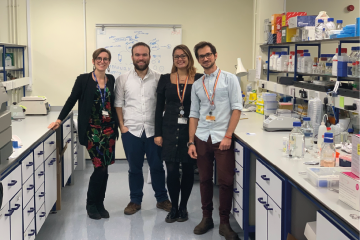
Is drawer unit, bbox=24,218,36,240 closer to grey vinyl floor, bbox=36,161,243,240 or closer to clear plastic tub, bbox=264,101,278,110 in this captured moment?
grey vinyl floor, bbox=36,161,243,240

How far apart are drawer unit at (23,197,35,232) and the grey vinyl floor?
0.39m

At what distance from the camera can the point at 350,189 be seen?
1.52 meters

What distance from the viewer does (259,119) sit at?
3.89 metres

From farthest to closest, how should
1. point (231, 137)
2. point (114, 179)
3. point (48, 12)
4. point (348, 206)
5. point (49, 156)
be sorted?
1. point (48, 12)
2. point (114, 179)
3. point (49, 156)
4. point (231, 137)
5. point (348, 206)

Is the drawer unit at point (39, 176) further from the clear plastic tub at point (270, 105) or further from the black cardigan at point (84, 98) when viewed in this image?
the clear plastic tub at point (270, 105)

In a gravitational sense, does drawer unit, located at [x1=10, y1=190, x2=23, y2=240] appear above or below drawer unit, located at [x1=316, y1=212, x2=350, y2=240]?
below

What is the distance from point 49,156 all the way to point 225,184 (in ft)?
4.82

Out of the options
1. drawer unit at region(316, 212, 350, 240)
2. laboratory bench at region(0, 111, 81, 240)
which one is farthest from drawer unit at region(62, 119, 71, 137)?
drawer unit at region(316, 212, 350, 240)

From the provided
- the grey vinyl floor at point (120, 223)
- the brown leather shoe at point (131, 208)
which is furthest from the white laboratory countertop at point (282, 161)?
the brown leather shoe at point (131, 208)

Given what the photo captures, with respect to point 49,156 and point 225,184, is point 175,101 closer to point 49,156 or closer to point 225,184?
point 225,184

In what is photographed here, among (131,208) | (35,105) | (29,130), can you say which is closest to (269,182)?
(131,208)

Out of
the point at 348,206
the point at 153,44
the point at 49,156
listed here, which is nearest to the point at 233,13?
the point at 153,44

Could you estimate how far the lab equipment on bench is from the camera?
4.22 metres

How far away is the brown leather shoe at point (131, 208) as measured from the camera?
349cm
